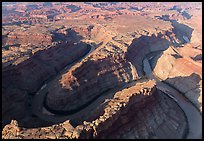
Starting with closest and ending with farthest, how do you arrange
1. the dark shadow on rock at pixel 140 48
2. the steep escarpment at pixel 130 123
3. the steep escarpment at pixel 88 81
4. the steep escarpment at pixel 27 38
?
the steep escarpment at pixel 130 123
the steep escarpment at pixel 88 81
the dark shadow on rock at pixel 140 48
the steep escarpment at pixel 27 38

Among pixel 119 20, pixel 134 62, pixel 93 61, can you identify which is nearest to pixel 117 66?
pixel 93 61

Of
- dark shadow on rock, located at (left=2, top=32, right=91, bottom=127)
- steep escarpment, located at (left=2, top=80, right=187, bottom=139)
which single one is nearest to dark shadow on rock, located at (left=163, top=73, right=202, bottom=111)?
steep escarpment, located at (left=2, top=80, right=187, bottom=139)

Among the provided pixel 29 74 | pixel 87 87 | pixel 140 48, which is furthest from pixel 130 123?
pixel 140 48

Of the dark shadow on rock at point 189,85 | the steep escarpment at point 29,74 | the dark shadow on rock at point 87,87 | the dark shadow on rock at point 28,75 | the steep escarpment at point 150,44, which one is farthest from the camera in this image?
the steep escarpment at point 150,44

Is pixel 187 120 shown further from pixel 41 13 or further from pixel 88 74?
pixel 41 13

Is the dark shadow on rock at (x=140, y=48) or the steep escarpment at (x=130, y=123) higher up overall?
the steep escarpment at (x=130, y=123)

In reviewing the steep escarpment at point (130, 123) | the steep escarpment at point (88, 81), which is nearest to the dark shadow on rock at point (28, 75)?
the steep escarpment at point (88, 81)

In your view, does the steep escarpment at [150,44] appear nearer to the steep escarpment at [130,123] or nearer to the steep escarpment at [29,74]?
the steep escarpment at [29,74]
